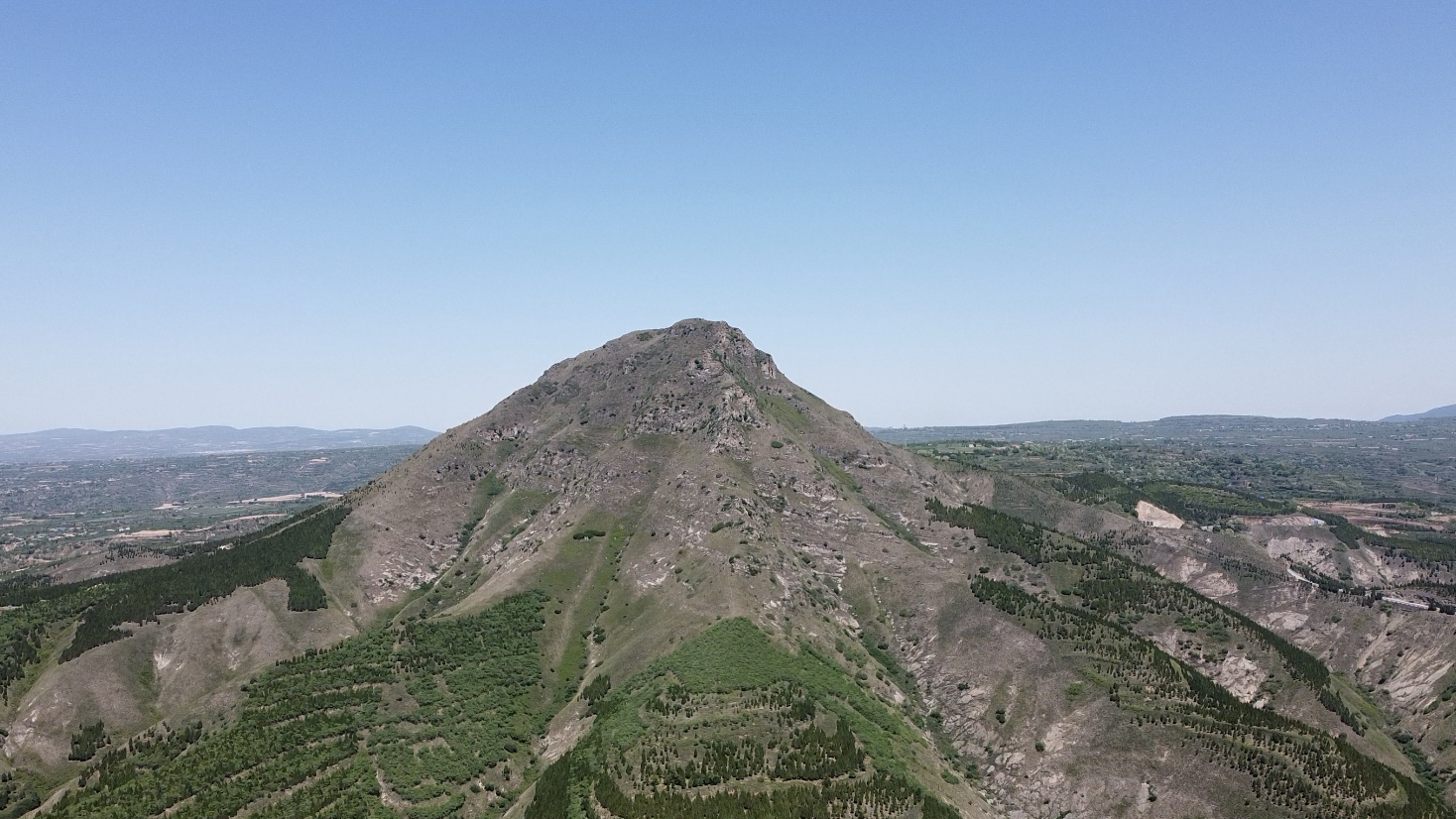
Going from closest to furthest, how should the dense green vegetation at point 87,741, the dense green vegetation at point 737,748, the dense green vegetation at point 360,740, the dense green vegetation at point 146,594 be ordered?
1. the dense green vegetation at point 737,748
2. the dense green vegetation at point 360,740
3. the dense green vegetation at point 87,741
4. the dense green vegetation at point 146,594

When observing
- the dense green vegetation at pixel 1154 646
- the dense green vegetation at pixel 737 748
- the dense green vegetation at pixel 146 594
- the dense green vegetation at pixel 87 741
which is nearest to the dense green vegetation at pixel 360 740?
the dense green vegetation at pixel 87 741

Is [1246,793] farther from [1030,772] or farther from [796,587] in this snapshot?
[796,587]

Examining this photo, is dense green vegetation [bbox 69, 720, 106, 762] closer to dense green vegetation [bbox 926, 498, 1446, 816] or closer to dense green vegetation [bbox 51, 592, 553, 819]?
dense green vegetation [bbox 51, 592, 553, 819]

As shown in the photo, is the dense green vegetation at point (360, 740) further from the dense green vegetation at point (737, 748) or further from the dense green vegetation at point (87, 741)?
the dense green vegetation at point (737, 748)

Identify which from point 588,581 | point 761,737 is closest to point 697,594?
point 588,581

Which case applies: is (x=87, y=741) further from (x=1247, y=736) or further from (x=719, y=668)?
(x=1247, y=736)

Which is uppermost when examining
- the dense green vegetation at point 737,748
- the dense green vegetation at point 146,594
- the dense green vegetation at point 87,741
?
the dense green vegetation at point 146,594

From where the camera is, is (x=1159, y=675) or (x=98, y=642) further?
(x=98, y=642)

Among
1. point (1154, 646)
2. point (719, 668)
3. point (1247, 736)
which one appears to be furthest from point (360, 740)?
point (1154, 646)
